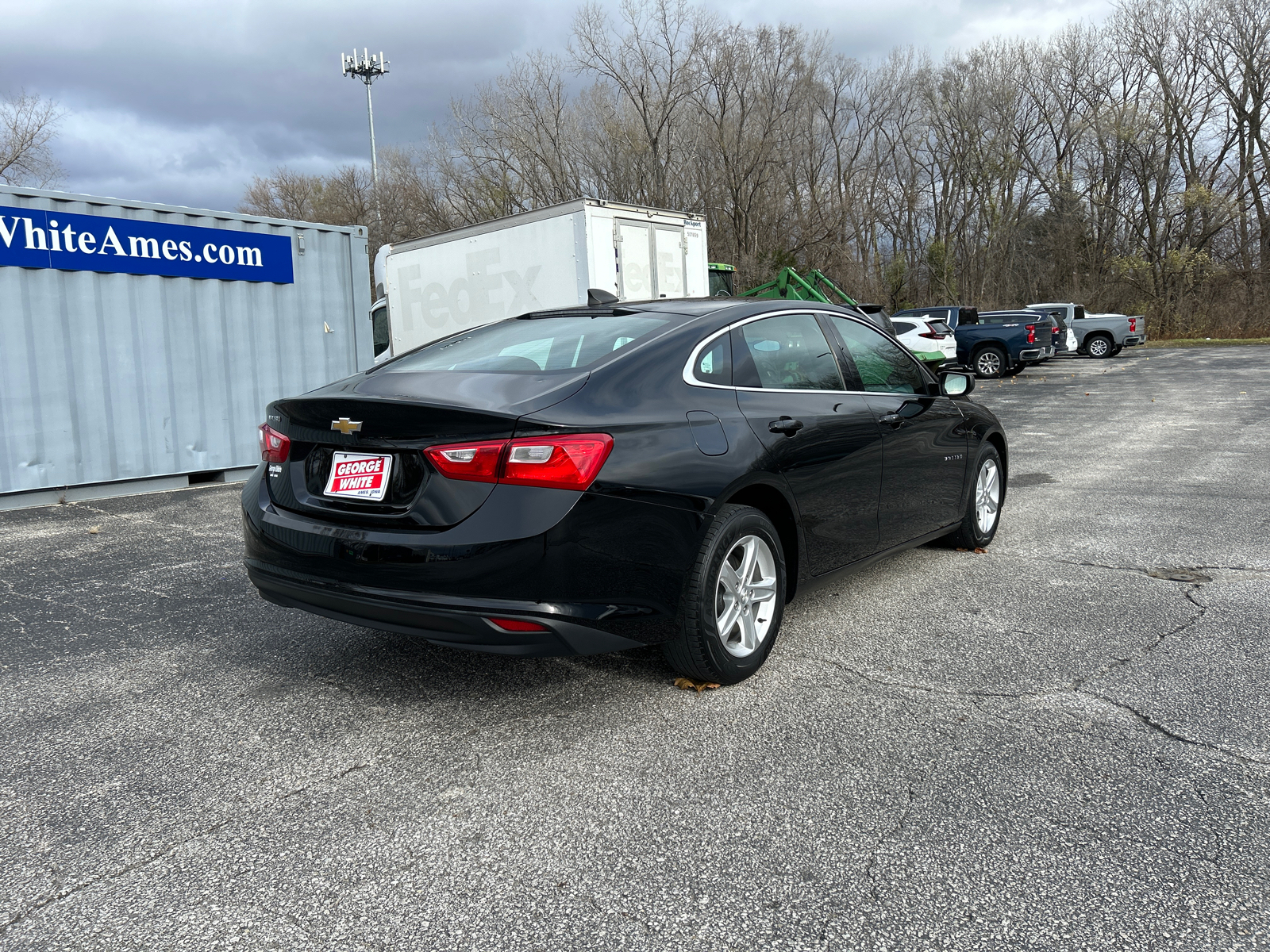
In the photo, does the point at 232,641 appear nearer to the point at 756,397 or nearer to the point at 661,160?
the point at 756,397

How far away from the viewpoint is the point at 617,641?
324 cm

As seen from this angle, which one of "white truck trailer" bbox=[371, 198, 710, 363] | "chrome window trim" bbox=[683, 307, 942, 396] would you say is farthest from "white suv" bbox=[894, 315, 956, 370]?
"chrome window trim" bbox=[683, 307, 942, 396]

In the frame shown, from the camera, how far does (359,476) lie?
10.7ft

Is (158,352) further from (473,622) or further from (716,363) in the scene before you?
(473,622)

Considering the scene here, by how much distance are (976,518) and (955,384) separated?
2.91 feet

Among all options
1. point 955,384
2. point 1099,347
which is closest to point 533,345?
point 955,384

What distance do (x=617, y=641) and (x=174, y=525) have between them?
17.9 feet

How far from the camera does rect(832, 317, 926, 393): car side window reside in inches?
186

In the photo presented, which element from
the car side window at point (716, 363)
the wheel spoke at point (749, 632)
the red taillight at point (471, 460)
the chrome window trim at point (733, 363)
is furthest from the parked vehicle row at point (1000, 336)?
the red taillight at point (471, 460)

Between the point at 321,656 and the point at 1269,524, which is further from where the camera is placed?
the point at 1269,524

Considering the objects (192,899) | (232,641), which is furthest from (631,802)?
(232,641)

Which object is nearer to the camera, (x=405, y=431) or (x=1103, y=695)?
(x=405, y=431)

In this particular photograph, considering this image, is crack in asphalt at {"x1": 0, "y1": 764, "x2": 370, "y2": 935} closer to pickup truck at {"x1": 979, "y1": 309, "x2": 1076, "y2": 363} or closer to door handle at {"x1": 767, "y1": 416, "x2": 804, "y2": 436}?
door handle at {"x1": 767, "y1": 416, "x2": 804, "y2": 436}

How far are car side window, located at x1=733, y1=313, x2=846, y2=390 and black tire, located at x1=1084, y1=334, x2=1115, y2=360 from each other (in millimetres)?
29282
